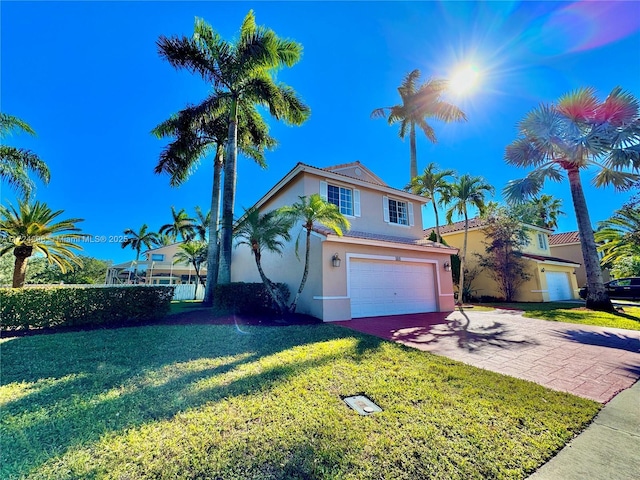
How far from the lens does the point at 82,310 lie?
8.55 metres

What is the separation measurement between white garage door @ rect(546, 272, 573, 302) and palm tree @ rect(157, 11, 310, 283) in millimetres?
22196

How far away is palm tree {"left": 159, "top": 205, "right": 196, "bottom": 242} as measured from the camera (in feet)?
124

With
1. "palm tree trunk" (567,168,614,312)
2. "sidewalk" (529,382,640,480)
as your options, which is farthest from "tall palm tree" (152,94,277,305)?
"palm tree trunk" (567,168,614,312)

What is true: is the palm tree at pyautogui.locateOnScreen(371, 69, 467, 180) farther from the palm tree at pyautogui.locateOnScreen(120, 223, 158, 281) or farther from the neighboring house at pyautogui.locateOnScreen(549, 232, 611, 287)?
the palm tree at pyautogui.locateOnScreen(120, 223, 158, 281)

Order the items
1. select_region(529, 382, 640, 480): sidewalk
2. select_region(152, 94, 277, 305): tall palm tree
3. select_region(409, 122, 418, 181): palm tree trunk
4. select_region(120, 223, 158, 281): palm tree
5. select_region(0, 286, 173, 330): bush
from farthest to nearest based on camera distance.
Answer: select_region(120, 223, 158, 281): palm tree < select_region(409, 122, 418, 181): palm tree trunk < select_region(152, 94, 277, 305): tall palm tree < select_region(0, 286, 173, 330): bush < select_region(529, 382, 640, 480): sidewalk

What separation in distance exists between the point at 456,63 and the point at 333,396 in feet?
54.2

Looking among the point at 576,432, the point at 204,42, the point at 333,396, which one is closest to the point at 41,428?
the point at 333,396

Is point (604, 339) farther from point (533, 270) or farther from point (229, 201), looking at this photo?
point (229, 201)

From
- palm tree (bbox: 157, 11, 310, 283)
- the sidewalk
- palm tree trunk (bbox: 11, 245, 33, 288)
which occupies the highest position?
palm tree (bbox: 157, 11, 310, 283)

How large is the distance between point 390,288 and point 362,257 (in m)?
2.16

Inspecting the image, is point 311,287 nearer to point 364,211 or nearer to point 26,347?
point 364,211

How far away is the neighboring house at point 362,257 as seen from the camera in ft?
33.3

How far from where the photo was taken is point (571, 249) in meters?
27.2

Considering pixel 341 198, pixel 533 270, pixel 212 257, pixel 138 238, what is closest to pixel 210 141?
pixel 212 257
